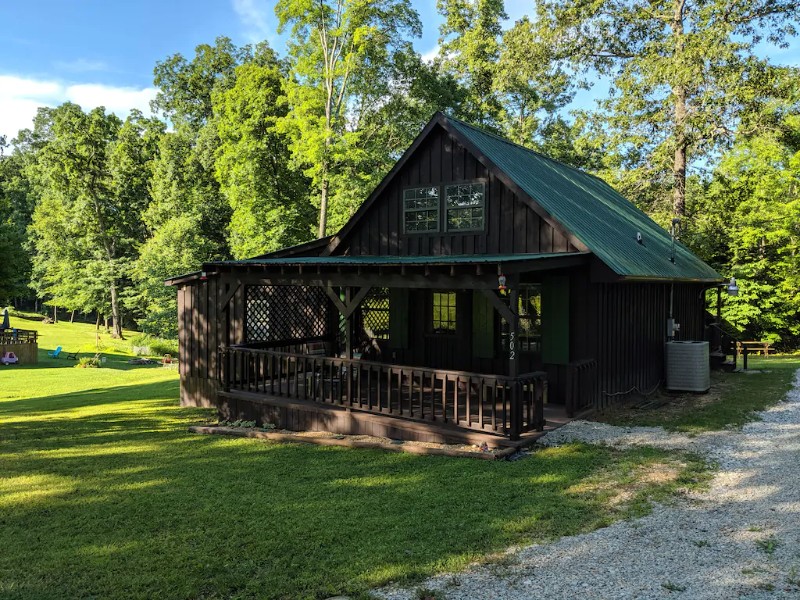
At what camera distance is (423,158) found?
13.1m

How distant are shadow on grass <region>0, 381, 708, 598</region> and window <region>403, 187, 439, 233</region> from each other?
18.9 feet

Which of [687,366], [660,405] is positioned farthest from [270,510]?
[687,366]

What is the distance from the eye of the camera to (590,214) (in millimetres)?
13273

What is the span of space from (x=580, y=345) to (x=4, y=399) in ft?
51.9

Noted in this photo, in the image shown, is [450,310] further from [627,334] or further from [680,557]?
[680,557]

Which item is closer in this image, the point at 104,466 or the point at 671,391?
the point at 104,466

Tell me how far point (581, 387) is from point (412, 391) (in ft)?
9.76

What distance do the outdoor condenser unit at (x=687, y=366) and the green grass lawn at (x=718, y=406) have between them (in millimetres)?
246

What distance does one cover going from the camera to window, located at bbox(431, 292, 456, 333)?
12.6 meters

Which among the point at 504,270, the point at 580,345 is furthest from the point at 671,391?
the point at 504,270

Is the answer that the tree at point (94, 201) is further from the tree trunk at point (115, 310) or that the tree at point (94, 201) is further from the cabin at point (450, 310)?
the cabin at point (450, 310)

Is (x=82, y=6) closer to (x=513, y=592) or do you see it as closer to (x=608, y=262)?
(x=608, y=262)

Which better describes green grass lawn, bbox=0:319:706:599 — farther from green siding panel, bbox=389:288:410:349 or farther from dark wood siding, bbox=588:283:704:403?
green siding panel, bbox=389:288:410:349

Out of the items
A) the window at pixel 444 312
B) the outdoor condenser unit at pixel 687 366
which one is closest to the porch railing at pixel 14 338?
the window at pixel 444 312
